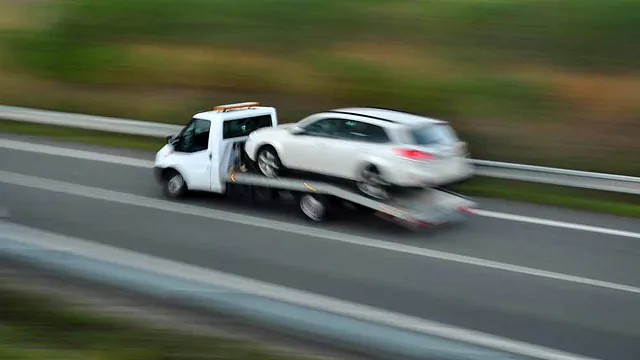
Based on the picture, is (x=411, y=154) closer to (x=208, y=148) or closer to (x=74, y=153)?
(x=208, y=148)

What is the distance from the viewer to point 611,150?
609 inches

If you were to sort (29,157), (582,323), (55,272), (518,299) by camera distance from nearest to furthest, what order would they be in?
(55,272), (582,323), (518,299), (29,157)

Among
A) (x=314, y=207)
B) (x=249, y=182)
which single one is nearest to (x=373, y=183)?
(x=314, y=207)

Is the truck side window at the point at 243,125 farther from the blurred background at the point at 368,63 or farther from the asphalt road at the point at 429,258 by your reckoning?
the blurred background at the point at 368,63

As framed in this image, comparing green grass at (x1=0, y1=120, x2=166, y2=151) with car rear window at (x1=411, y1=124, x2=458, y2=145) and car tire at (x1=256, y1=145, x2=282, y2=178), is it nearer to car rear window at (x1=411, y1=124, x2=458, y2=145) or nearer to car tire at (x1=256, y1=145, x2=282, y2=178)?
car tire at (x1=256, y1=145, x2=282, y2=178)

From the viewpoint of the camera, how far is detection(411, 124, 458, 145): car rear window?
39.3 feet

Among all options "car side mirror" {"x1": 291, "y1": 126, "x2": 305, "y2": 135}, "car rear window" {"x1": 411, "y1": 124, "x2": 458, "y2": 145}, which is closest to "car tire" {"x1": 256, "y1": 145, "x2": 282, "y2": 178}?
"car side mirror" {"x1": 291, "y1": 126, "x2": 305, "y2": 135}

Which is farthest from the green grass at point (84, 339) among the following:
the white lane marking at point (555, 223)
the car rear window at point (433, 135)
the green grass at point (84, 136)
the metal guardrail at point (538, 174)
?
the green grass at point (84, 136)

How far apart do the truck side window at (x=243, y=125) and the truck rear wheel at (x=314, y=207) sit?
1699 millimetres

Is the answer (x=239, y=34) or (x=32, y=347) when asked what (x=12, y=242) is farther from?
(x=239, y=34)

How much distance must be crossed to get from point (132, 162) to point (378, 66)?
6376 mm

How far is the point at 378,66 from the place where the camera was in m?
19.7

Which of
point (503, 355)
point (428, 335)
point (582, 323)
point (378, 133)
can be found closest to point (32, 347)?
point (428, 335)

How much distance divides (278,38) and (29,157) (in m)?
7.51
